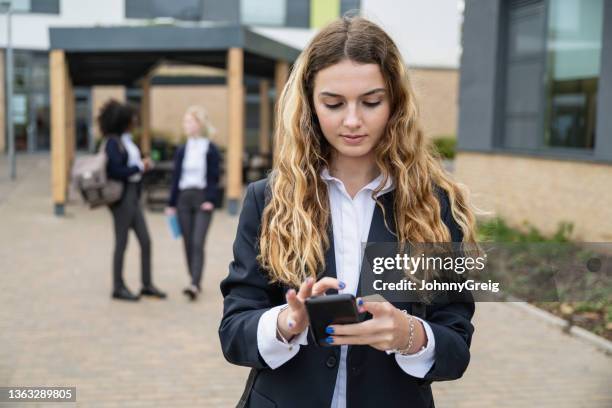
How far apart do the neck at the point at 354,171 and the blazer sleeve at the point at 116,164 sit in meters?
5.27

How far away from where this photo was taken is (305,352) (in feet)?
5.66

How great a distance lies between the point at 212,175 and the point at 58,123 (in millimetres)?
7034

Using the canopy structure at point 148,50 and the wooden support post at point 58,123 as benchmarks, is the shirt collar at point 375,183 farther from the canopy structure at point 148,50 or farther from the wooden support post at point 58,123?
the wooden support post at point 58,123

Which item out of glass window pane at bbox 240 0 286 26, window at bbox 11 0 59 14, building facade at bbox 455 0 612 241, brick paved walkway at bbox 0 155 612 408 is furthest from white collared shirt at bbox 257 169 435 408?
window at bbox 11 0 59 14

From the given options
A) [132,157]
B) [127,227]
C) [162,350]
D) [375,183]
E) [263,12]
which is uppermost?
[263,12]

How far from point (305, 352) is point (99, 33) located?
1221 cm

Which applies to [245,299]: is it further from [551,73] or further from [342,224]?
[551,73]

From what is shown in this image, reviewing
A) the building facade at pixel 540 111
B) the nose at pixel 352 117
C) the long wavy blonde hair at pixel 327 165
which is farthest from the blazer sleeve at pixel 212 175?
the nose at pixel 352 117

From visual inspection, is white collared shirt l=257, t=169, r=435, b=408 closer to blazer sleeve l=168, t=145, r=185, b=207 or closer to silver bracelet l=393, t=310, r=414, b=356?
silver bracelet l=393, t=310, r=414, b=356

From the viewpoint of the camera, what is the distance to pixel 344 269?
69.3 inches

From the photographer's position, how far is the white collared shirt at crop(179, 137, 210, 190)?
697 cm

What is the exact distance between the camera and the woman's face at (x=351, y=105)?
1695 millimetres

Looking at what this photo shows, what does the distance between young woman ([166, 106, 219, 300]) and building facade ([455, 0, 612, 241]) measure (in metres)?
3.27

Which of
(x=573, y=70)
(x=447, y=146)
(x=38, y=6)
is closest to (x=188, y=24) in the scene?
(x=38, y=6)
